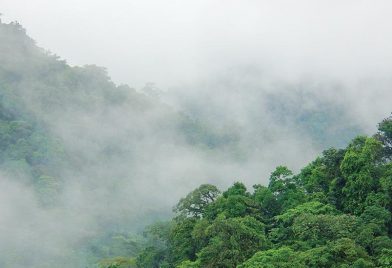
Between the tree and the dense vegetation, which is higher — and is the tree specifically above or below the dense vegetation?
above

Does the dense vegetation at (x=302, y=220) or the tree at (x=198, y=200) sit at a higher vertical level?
the tree at (x=198, y=200)

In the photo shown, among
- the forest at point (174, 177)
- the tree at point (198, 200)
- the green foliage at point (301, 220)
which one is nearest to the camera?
the green foliage at point (301, 220)

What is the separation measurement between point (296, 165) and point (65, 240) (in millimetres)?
34369

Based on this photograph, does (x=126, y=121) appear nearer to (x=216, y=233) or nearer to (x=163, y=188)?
(x=163, y=188)

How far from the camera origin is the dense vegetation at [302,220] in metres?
23.8

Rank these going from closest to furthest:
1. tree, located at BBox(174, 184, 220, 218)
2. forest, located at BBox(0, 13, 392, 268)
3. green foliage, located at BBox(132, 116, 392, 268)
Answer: green foliage, located at BBox(132, 116, 392, 268) → forest, located at BBox(0, 13, 392, 268) → tree, located at BBox(174, 184, 220, 218)

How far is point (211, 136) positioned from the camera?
260 ft

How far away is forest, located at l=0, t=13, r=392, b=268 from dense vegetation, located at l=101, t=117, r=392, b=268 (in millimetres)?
64

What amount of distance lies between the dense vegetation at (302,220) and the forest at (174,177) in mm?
64

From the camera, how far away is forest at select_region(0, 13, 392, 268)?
1036 inches

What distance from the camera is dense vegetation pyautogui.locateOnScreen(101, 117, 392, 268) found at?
23781mm

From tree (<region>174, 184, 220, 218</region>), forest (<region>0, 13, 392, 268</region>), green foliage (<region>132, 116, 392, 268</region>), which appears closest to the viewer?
green foliage (<region>132, 116, 392, 268</region>)

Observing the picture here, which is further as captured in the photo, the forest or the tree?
the tree

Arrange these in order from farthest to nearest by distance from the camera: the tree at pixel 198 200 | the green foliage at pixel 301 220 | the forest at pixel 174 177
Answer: the tree at pixel 198 200
the forest at pixel 174 177
the green foliage at pixel 301 220
